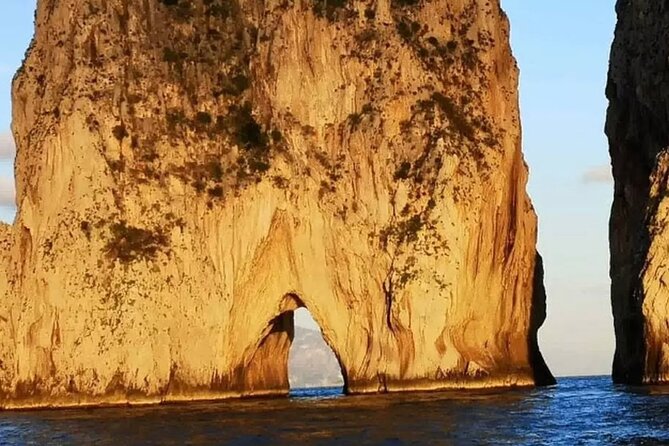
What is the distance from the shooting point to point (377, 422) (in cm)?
4672

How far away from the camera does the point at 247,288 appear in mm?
70312

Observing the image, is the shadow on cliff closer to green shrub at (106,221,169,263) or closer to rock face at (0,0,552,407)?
rock face at (0,0,552,407)

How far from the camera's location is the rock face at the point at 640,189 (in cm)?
6675

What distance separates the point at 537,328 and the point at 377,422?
32.3m

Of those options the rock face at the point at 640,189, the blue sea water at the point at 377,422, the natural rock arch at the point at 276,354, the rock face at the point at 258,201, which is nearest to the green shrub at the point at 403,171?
the rock face at the point at 258,201

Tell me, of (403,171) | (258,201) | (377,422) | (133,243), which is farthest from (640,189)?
(377,422)

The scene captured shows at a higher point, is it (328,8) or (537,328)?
(328,8)

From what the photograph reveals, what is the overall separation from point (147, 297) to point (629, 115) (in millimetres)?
35737

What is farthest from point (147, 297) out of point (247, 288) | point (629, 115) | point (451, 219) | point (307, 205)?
point (629, 115)

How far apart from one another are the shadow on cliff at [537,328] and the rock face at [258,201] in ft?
0.72

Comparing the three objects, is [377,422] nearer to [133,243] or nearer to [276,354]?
[133,243]

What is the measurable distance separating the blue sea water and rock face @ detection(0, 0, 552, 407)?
20.7 ft

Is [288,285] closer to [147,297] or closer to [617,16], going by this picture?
[147,297]

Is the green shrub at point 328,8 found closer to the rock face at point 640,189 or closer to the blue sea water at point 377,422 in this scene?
the rock face at point 640,189
